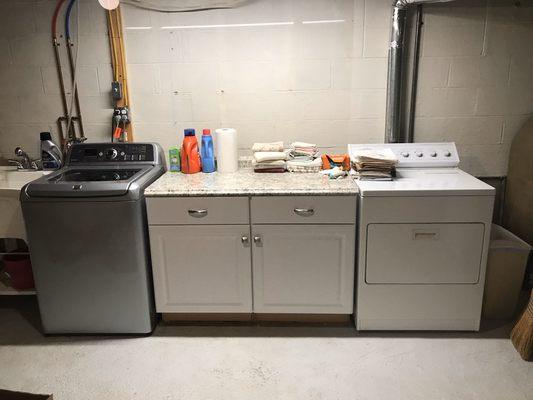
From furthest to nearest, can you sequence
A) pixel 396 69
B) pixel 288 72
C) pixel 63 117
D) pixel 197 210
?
pixel 63 117 < pixel 288 72 < pixel 396 69 < pixel 197 210

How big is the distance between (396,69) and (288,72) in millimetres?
654

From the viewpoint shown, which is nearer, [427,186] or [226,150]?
[427,186]

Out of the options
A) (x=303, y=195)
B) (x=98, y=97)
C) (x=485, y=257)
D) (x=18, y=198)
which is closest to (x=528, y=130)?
(x=485, y=257)

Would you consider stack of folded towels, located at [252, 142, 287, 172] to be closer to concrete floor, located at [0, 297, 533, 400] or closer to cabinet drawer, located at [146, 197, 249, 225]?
cabinet drawer, located at [146, 197, 249, 225]

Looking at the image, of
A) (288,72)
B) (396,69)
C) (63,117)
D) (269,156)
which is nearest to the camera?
(269,156)

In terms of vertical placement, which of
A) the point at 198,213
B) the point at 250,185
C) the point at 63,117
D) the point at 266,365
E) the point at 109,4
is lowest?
the point at 266,365

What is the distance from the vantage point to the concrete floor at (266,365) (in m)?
1.98

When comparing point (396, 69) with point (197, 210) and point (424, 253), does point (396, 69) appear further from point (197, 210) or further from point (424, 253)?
point (197, 210)

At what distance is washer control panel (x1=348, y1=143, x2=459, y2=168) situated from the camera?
2.59 m

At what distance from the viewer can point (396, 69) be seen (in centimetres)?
262

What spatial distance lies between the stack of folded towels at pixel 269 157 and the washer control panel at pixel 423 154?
41 cm

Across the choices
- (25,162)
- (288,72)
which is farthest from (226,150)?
(25,162)

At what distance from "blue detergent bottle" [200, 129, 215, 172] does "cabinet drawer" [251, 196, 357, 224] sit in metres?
0.52

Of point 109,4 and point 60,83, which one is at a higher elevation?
point 109,4
